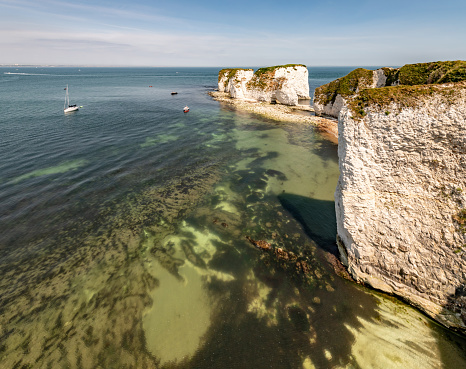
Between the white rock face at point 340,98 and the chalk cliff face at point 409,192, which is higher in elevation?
the white rock face at point 340,98

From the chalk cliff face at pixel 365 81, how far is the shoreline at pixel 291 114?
3451mm

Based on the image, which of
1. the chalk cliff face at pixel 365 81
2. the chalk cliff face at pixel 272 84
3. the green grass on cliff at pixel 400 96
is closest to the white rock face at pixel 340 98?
the chalk cliff face at pixel 365 81

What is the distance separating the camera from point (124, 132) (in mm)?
39875

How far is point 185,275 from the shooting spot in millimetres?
13570

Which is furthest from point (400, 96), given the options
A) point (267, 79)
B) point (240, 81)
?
point (240, 81)

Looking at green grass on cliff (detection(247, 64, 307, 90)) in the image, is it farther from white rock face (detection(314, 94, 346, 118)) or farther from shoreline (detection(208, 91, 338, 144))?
white rock face (detection(314, 94, 346, 118))

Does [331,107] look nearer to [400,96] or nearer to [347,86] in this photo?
[347,86]

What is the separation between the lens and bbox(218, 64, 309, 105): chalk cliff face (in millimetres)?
61406

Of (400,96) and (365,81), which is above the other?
(365,81)

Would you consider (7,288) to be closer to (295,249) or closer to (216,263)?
(216,263)

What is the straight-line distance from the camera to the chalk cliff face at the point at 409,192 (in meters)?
10.1

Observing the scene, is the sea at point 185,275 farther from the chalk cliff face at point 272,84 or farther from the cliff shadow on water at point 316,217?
the chalk cliff face at point 272,84

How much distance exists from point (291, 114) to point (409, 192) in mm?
→ 45280

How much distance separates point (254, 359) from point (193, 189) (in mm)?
15992
